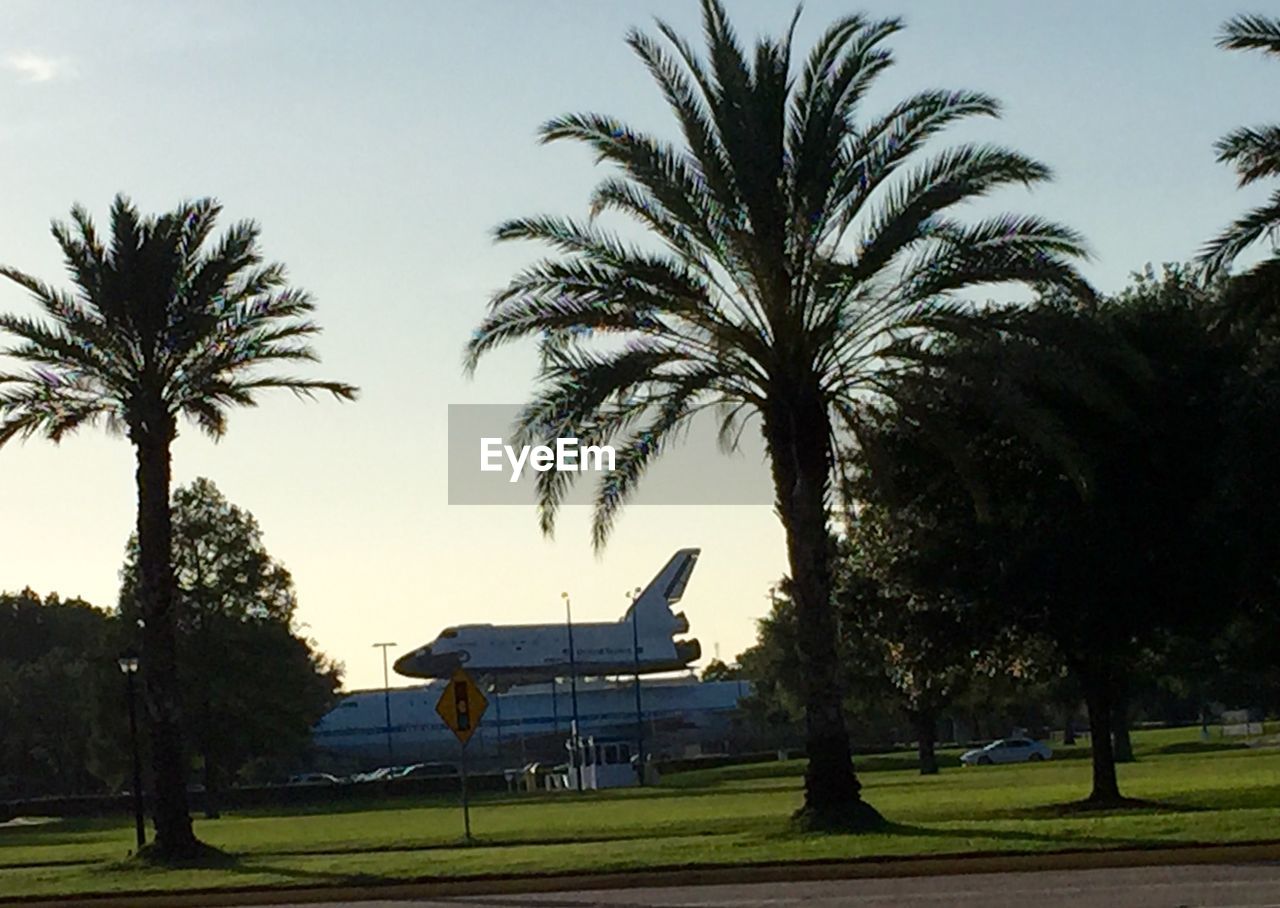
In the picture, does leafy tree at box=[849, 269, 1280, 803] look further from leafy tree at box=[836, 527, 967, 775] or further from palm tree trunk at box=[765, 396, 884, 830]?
palm tree trunk at box=[765, 396, 884, 830]

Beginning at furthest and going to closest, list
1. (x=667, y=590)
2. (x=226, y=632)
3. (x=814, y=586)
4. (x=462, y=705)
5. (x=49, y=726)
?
(x=667, y=590)
(x=49, y=726)
(x=226, y=632)
(x=462, y=705)
(x=814, y=586)

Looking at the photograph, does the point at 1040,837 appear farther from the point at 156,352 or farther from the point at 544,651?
the point at 544,651

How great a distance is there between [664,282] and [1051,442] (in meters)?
5.47

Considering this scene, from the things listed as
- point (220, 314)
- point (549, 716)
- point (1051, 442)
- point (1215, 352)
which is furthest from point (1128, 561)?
point (549, 716)

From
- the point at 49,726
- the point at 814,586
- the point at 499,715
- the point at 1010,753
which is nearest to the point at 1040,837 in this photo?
the point at 814,586

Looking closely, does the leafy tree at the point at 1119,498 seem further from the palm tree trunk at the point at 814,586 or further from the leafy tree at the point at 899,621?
the palm tree trunk at the point at 814,586

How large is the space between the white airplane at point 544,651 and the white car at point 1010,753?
148 feet

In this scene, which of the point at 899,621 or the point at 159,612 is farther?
the point at 899,621

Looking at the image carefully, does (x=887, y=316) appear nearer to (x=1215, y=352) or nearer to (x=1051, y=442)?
(x=1051, y=442)

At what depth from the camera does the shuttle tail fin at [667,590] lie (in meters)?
134

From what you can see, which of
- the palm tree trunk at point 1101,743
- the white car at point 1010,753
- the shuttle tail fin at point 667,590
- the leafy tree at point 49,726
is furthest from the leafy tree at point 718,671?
the palm tree trunk at point 1101,743

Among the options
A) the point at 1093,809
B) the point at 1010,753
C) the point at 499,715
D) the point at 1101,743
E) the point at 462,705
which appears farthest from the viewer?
the point at 499,715

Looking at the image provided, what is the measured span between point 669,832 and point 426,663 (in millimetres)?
94606

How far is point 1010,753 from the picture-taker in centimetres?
7594
